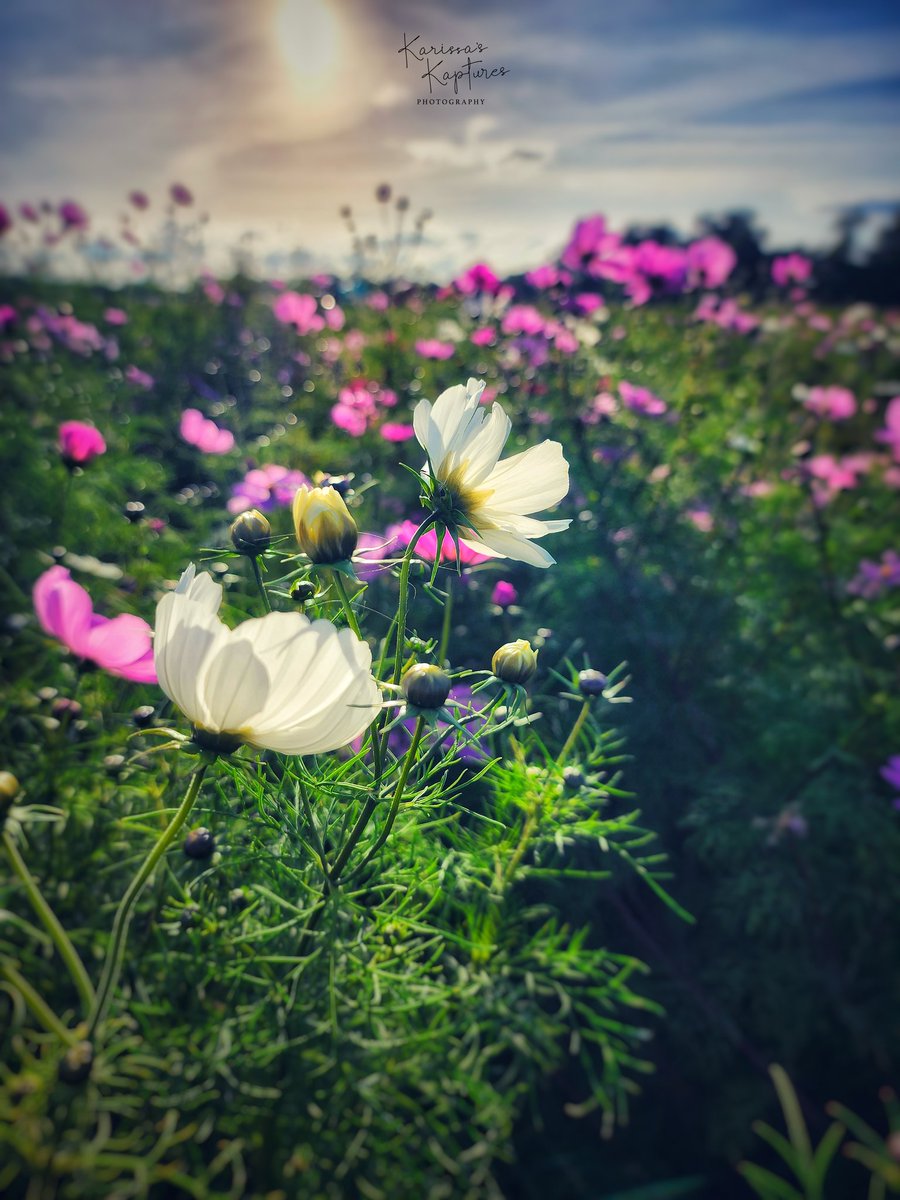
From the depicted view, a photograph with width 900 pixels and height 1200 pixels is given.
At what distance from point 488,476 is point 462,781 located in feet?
1.48

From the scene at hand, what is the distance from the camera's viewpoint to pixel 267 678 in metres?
0.36

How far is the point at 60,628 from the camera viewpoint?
57 centimetres

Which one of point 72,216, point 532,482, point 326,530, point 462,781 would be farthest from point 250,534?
point 72,216

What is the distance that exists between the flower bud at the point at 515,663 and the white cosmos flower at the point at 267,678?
100mm

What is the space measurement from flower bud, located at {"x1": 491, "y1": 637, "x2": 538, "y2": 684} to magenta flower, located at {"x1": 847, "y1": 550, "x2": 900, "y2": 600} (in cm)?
101

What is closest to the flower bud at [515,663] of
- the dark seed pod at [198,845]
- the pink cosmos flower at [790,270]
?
the dark seed pod at [198,845]

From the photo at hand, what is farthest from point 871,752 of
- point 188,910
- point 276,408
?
point 276,408

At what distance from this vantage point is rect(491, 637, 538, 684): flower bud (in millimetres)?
439

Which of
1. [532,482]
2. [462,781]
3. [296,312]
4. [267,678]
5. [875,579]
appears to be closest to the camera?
[267,678]

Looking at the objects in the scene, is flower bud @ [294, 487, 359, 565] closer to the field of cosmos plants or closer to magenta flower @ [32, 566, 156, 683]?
the field of cosmos plants

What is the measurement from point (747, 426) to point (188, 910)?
1459 millimetres

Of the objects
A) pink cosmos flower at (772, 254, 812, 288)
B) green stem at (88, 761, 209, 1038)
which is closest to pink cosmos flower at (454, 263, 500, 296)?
pink cosmos flower at (772, 254, 812, 288)

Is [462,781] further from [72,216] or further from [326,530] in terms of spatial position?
[72,216]

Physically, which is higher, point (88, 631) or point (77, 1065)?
point (88, 631)
